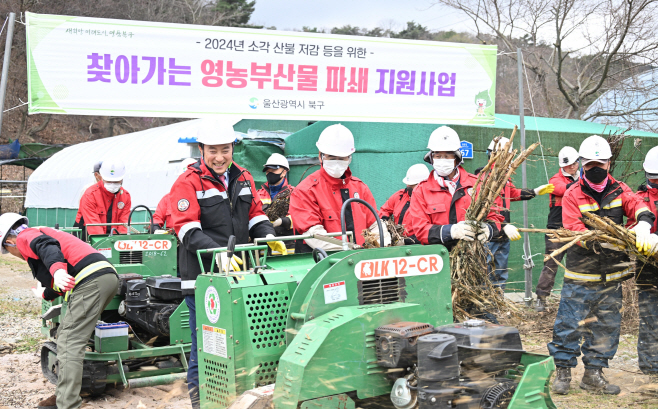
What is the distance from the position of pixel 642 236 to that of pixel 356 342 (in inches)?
120

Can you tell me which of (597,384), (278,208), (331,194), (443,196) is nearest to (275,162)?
(278,208)

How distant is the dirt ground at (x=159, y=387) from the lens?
201 inches

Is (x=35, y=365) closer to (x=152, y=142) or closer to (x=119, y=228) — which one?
(x=119, y=228)

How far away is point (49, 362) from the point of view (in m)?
5.98

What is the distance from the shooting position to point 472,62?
A: 796cm

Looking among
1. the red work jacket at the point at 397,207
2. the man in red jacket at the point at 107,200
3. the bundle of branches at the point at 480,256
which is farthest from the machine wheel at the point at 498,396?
the man in red jacket at the point at 107,200

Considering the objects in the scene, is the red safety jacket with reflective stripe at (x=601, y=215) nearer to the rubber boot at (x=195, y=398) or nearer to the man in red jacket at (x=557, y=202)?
the man in red jacket at (x=557, y=202)

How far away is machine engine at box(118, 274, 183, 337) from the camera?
234 inches

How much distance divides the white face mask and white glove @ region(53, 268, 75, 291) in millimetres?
3069

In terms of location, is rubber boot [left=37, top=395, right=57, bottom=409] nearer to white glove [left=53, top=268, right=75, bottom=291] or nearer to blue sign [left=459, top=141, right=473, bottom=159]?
white glove [left=53, top=268, right=75, bottom=291]

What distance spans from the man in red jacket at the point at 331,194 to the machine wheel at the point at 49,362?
267 centimetres

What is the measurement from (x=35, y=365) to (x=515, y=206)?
284 inches

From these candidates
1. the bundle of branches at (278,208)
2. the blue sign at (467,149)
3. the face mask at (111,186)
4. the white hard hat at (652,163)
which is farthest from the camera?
the blue sign at (467,149)

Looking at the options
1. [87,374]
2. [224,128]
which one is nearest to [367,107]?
[224,128]
